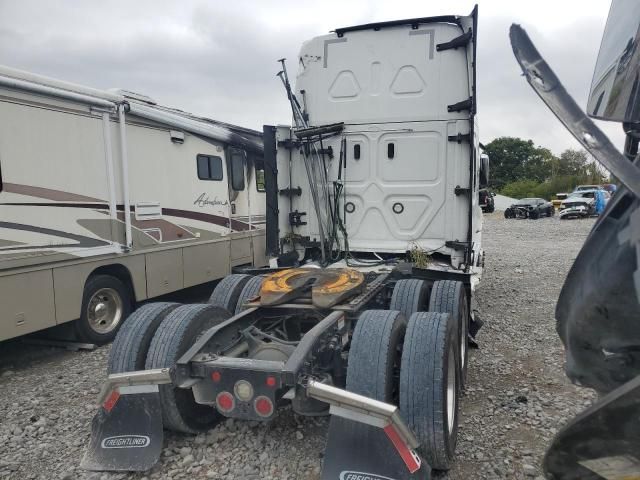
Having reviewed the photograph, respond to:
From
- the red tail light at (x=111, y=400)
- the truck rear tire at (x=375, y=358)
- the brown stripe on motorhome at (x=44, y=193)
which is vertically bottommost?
the red tail light at (x=111, y=400)

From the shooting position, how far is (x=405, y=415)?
289cm

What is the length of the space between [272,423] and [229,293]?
1.42 m

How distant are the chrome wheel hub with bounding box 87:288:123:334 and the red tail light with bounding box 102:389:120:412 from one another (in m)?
3.08

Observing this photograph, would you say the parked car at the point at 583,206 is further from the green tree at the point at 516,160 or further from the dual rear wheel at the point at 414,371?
the green tree at the point at 516,160

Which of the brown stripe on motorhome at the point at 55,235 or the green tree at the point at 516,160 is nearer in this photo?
the brown stripe on motorhome at the point at 55,235

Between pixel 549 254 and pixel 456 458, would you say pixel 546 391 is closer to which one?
pixel 456 458

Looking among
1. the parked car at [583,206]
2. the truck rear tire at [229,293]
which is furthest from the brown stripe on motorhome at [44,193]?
the parked car at [583,206]

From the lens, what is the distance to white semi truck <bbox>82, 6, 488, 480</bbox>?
2.85 m

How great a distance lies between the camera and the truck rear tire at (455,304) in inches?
170

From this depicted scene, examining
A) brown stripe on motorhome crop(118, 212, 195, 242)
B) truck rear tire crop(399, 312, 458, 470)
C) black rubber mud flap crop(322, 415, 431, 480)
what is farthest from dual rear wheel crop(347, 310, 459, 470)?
brown stripe on motorhome crop(118, 212, 195, 242)

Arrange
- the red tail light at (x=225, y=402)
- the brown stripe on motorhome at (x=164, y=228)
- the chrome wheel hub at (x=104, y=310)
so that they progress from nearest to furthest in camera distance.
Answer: the red tail light at (x=225, y=402) → the chrome wheel hub at (x=104, y=310) → the brown stripe on motorhome at (x=164, y=228)

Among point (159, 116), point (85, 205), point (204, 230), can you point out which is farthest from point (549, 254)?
point (85, 205)

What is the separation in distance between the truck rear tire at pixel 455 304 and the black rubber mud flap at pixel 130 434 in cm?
241

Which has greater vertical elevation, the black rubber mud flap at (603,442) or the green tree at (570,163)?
the green tree at (570,163)
